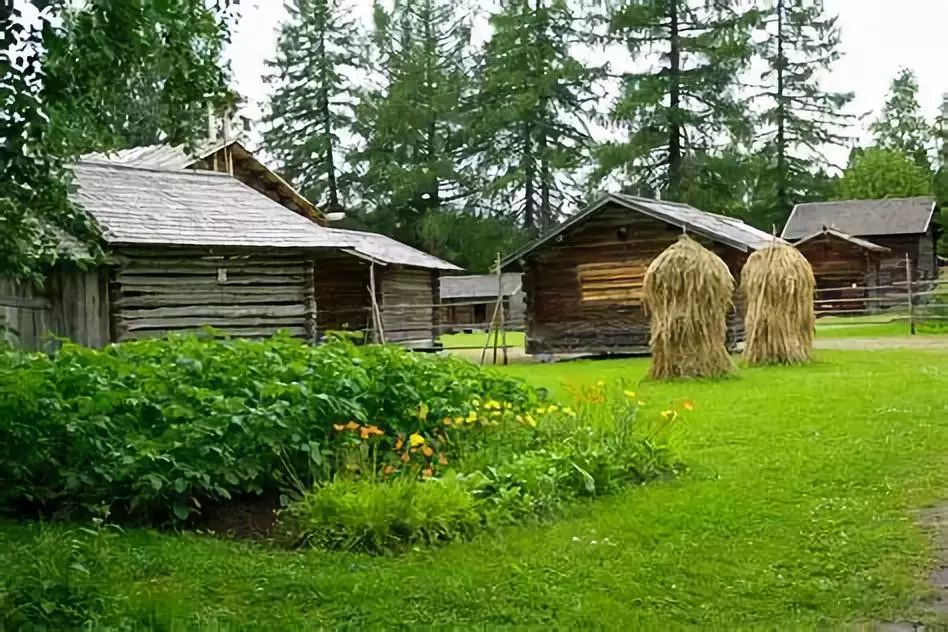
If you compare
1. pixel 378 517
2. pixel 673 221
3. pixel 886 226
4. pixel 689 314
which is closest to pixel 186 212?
pixel 689 314

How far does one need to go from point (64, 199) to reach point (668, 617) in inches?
132

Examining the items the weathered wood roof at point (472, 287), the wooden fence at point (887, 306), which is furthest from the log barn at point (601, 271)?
the weathered wood roof at point (472, 287)

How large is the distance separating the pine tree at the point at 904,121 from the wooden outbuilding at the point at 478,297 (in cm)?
2826

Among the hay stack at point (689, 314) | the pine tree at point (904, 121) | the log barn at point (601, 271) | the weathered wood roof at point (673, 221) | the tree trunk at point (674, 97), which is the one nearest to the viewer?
the hay stack at point (689, 314)

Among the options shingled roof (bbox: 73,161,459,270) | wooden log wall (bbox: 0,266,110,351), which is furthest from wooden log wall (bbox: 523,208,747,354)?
wooden log wall (bbox: 0,266,110,351)

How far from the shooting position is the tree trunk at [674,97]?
39031 mm

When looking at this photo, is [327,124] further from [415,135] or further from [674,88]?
[674,88]

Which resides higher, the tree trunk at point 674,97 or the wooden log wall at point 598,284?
the tree trunk at point 674,97

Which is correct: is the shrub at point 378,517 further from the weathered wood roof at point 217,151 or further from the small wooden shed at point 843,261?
the small wooden shed at point 843,261

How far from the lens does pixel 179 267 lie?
16062 mm

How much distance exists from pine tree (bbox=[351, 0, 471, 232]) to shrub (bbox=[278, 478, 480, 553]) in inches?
1593

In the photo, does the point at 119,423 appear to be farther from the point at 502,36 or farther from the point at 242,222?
the point at 502,36

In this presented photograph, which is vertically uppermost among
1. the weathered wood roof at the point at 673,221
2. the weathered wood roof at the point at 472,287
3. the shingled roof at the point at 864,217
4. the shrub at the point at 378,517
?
the shingled roof at the point at 864,217

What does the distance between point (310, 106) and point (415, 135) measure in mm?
5331
